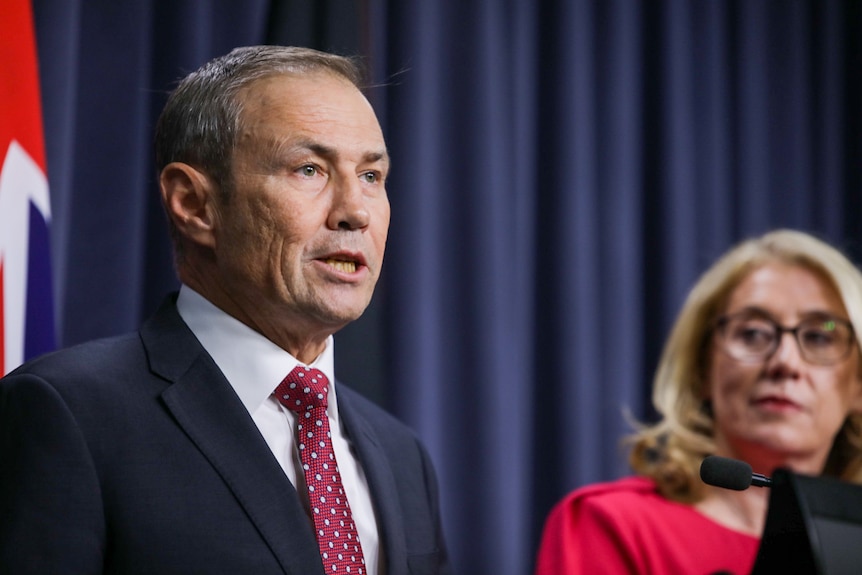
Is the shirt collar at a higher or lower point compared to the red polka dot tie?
higher

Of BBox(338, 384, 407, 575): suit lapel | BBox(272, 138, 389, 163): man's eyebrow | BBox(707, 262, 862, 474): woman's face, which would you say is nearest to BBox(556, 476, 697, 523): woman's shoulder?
BBox(707, 262, 862, 474): woman's face

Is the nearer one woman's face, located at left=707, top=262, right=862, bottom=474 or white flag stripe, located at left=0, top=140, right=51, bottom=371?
white flag stripe, located at left=0, top=140, right=51, bottom=371

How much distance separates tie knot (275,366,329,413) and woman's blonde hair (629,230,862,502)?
99cm

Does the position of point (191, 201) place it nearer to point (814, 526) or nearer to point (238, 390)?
point (238, 390)

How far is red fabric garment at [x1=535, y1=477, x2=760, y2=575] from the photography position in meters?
2.08

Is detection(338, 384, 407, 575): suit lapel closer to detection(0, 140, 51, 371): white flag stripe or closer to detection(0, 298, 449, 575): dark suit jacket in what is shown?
detection(0, 298, 449, 575): dark suit jacket

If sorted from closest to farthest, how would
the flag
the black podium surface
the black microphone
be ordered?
the black podium surface → the black microphone → the flag

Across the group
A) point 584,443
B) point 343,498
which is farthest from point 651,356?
point 343,498

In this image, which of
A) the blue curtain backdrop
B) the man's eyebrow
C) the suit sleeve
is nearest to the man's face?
the man's eyebrow

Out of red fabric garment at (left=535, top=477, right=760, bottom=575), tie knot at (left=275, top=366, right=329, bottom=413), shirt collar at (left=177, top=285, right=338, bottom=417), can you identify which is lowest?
red fabric garment at (left=535, top=477, right=760, bottom=575)

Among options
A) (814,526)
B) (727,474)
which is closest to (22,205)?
(727,474)

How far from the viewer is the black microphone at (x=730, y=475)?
1.22 meters

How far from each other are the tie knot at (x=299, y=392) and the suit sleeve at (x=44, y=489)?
287 millimetres

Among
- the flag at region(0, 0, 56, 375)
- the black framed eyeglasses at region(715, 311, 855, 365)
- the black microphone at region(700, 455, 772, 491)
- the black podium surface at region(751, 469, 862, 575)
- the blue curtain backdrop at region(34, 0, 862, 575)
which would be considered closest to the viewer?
the black podium surface at region(751, 469, 862, 575)
